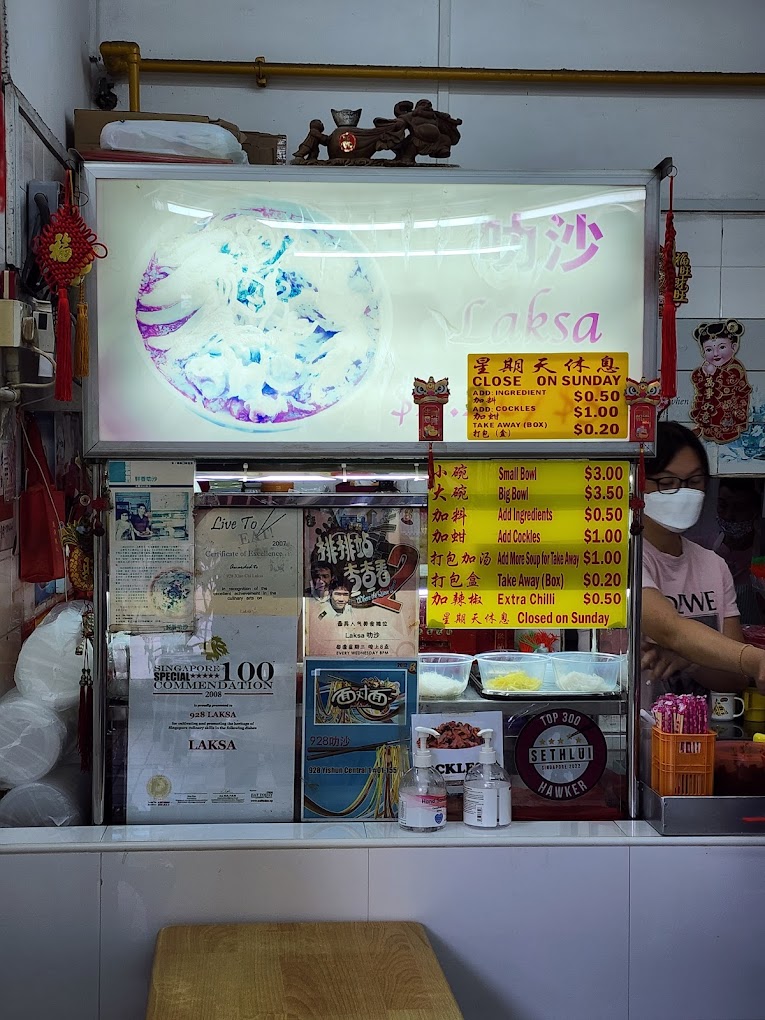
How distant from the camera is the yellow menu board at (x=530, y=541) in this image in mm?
2377

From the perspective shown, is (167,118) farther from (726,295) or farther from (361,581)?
(726,295)

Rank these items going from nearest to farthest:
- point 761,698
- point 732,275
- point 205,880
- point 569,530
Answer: point 205,880, point 569,530, point 761,698, point 732,275

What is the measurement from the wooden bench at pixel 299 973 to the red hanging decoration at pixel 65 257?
4.01ft

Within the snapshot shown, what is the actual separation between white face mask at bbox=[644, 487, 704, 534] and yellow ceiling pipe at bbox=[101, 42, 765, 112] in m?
1.29

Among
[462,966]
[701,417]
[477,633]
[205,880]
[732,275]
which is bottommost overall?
[462,966]

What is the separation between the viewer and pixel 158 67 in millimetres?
2961

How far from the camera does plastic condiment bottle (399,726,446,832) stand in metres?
2.32

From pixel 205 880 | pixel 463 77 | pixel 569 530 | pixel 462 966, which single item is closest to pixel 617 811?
pixel 462 966

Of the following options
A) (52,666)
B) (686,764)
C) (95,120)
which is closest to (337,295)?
(95,120)

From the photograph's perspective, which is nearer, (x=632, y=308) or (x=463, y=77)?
(x=632, y=308)

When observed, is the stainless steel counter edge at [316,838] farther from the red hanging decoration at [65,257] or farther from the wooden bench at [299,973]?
the red hanging decoration at [65,257]

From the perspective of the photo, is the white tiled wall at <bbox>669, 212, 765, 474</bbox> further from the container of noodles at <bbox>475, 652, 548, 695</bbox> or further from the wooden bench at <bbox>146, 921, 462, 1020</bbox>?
the wooden bench at <bbox>146, 921, 462, 1020</bbox>

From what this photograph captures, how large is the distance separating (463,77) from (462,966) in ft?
8.21

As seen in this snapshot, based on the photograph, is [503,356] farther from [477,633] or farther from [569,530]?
[477,633]
